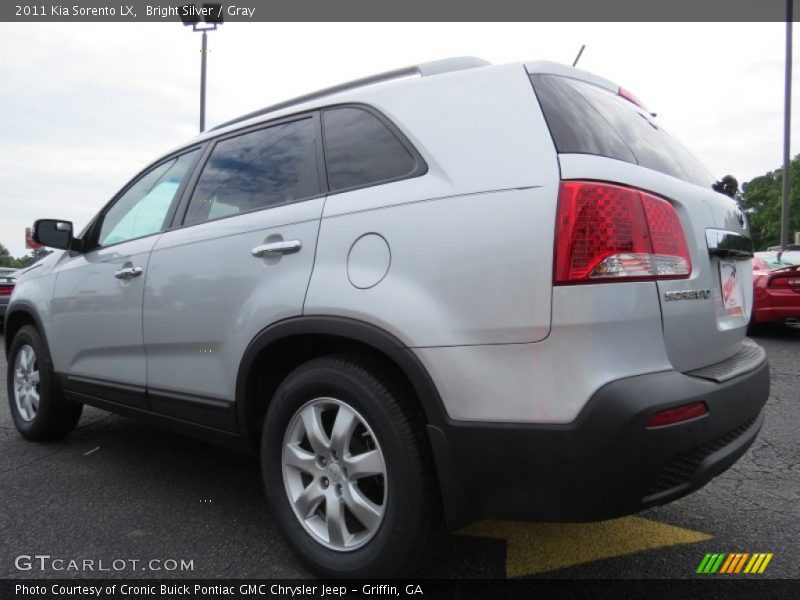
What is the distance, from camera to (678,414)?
5.20 ft

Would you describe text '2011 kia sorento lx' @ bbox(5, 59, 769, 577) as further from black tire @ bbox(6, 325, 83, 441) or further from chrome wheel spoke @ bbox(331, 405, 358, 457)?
black tire @ bbox(6, 325, 83, 441)

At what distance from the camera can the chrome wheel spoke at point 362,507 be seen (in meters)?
1.88

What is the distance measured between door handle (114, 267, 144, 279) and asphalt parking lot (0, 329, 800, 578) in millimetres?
1055

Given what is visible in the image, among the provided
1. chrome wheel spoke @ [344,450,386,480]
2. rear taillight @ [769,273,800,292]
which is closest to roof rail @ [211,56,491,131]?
chrome wheel spoke @ [344,450,386,480]

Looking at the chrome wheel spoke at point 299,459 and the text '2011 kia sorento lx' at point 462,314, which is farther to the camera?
the chrome wheel spoke at point 299,459

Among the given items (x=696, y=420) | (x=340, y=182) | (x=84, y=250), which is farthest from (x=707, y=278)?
(x=84, y=250)

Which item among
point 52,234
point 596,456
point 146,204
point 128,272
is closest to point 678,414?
point 596,456

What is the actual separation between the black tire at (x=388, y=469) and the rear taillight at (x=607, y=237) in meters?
0.63

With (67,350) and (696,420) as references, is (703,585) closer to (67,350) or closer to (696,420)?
(696,420)

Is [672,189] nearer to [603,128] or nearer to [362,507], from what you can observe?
[603,128]

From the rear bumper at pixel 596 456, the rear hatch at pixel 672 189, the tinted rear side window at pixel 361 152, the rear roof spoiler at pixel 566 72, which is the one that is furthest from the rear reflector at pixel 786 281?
the tinted rear side window at pixel 361 152

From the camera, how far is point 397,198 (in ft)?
6.28

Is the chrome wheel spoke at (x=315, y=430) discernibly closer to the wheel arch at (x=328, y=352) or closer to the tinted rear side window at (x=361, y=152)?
the wheel arch at (x=328, y=352)
